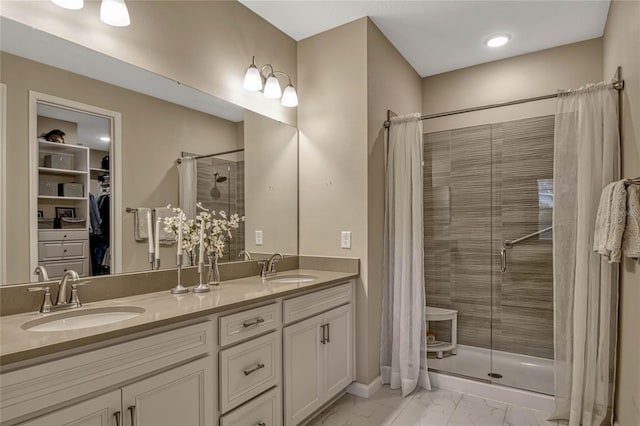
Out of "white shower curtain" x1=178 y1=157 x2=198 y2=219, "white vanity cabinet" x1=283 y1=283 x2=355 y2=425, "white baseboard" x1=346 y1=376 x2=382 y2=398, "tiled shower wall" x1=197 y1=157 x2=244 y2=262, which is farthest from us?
"white baseboard" x1=346 y1=376 x2=382 y2=398

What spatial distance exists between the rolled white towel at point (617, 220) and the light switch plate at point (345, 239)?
1.49m

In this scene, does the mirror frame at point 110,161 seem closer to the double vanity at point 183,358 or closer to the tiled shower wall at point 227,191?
the double vanity at point 183,358

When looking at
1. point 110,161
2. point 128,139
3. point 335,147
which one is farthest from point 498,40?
point 110,161

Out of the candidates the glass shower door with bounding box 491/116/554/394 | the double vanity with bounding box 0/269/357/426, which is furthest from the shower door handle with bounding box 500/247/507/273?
the double vanity with bounding box 0/269/357/426

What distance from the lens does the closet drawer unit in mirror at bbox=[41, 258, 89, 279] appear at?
1524mm

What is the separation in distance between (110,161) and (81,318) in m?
0.75

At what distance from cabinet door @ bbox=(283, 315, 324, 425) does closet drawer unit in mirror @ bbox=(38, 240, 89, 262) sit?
1067 mm

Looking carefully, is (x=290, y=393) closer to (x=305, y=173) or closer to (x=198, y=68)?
(x=305, y=173)

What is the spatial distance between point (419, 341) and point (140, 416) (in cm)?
196

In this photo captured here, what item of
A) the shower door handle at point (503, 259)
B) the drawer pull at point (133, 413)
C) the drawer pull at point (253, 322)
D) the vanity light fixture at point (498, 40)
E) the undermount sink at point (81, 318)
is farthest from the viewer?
the shower door handle at point (503, 259)

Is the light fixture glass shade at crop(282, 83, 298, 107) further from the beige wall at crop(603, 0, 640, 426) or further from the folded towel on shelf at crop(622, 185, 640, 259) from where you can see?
the folded towel on shelf at crop(622, 185, 640, 259)

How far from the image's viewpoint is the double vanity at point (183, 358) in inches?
41.2

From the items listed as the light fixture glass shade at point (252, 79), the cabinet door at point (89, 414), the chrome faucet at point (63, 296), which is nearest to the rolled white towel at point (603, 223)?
the light fixture glass shade at point (252, 79)

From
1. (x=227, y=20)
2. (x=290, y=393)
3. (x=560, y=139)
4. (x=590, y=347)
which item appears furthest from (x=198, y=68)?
(x=590, y=347)
